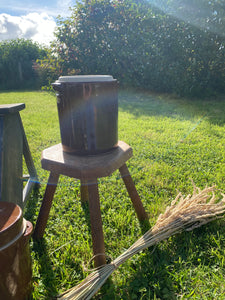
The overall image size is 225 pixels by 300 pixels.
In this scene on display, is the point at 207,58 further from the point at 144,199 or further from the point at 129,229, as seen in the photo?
the point at 129,229

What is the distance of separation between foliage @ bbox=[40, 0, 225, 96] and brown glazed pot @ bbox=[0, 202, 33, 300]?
6656 millimetres

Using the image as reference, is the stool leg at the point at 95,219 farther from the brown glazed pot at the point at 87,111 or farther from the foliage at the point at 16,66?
the foliage at the point at 16,66

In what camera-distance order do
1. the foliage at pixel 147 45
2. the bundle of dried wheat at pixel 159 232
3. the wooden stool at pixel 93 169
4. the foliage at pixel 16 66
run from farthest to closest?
the foliage at pixel 16 66 < the foliage at pixel 147 45 < the wooden stool at pixel 93 169 < the bundle of dried wheat at pixel 159 232

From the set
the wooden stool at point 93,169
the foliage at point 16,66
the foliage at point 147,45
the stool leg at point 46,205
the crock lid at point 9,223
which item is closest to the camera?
the crock lid at point 9,223

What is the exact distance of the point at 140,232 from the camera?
5.94 feet

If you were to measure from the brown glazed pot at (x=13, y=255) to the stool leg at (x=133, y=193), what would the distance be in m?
0.80

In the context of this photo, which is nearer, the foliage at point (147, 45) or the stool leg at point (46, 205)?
the stool leg at point (46, 205)

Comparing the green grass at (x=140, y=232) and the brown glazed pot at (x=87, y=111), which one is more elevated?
the brown glazed pot at (x=87, y=111)

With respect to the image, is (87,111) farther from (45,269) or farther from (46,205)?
(45,269)

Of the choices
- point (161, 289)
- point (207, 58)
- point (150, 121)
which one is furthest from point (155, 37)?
point (161, 289)

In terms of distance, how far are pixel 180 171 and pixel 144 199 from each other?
80 cm

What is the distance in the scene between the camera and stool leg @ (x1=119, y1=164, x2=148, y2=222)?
5.62 ft

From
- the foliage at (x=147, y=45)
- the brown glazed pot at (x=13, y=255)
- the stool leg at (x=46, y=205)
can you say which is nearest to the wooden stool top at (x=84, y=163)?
the stool leg at (x=46, y=205)

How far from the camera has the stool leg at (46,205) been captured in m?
1.63
